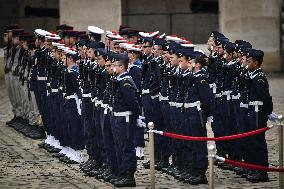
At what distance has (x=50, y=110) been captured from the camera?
19906 mm

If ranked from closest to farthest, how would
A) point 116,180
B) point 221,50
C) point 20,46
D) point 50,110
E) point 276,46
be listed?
point 116,180 < point 221,50 < point 50,110 < point 20,46 < point 276,46

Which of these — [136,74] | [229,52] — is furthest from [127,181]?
[229,52]

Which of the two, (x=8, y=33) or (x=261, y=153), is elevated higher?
(x=8, y=33)

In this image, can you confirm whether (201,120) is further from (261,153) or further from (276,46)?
(276,46)

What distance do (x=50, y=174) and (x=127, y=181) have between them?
75.1 inches

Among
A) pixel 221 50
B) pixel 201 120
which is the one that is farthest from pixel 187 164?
pixel 221 50

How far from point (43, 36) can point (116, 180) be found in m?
5.53

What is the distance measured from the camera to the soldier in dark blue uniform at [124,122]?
16.1 m

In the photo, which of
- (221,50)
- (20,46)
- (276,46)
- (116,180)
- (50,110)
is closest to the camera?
(116,180)

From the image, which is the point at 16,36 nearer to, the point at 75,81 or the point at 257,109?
the point at 75,81

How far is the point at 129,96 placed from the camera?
52.9ft

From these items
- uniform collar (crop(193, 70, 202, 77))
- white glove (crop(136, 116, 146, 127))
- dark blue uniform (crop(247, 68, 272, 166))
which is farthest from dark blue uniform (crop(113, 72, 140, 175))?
dark blue uniform (crop(247, 68, 272, 166))

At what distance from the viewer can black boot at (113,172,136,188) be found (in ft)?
53.1

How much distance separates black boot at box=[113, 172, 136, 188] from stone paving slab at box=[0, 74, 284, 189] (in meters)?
0.12
